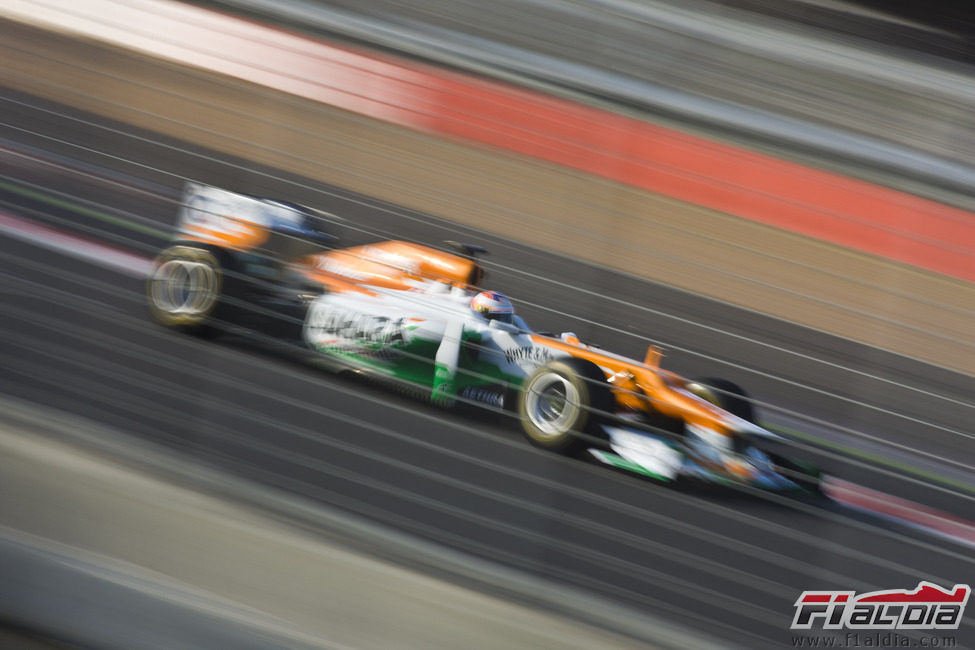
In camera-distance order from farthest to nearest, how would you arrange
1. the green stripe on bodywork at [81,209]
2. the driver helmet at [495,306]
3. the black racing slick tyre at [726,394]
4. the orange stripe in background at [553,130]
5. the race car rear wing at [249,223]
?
the green stripe on bodywork at [81,209]
the race car rear wing at [249,223]
the driver helmet at [495,306]
the black racing slick tyre at [726,394]
the orange stripe in background at [553,130]

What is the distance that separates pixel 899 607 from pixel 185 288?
1.65 m

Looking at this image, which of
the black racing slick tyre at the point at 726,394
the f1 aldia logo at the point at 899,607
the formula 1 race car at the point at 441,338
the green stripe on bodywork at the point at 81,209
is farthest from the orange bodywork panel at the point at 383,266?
the f1 aldia logo at the point at 899,607

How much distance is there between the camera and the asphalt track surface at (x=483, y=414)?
81.4 inches

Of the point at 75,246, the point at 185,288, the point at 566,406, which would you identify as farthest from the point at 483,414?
the point at 75,246

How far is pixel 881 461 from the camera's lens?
2066 mm

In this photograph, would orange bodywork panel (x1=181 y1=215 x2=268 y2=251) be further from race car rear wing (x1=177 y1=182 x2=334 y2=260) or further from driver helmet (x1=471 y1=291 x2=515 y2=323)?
driver helmet (x1=471 y1=291 x2=515 y2=323)

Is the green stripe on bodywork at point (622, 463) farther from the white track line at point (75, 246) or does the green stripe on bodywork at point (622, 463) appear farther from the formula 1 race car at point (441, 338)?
the white track line at point (75, 246)

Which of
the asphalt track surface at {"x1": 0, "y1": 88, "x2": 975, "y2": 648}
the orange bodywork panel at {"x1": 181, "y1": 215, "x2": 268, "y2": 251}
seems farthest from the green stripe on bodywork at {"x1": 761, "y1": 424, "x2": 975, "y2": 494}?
the orange bodywork panel at {"x1": 181, "y1": 215, "x2": 268, "y2": 251}

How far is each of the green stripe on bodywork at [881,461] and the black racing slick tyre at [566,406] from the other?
386 millimetres

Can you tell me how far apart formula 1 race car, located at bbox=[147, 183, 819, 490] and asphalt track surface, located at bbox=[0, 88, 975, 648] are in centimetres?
5

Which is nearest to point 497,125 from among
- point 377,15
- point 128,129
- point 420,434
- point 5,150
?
point 377,15

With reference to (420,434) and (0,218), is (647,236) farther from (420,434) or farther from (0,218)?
(0,218)

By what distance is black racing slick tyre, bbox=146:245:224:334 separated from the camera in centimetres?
243

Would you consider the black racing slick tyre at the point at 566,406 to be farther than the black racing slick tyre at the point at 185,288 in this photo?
No
